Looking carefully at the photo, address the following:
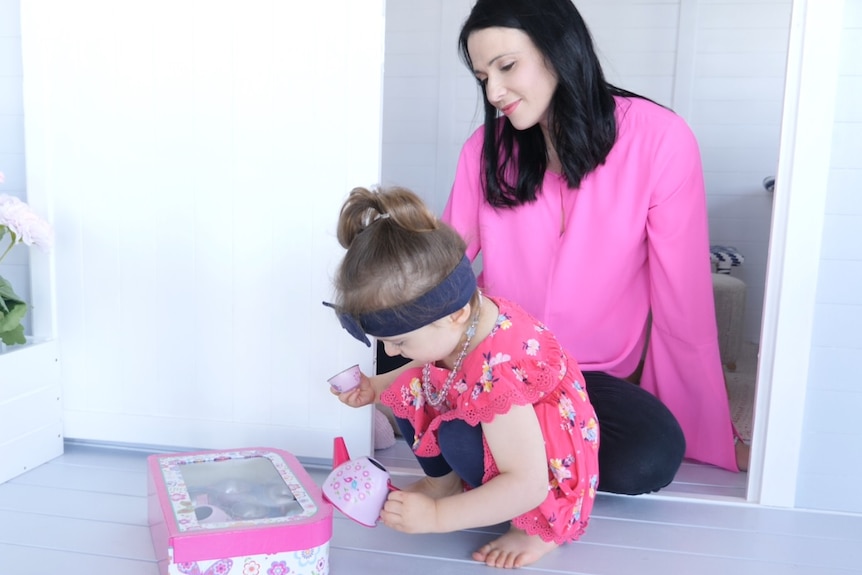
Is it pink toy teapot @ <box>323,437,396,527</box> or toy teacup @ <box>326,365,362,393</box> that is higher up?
toy teacup @ <box>326,365,362,393</box>

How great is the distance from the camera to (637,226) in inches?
67.9

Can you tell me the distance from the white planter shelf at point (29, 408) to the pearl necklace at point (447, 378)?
92 centimetres

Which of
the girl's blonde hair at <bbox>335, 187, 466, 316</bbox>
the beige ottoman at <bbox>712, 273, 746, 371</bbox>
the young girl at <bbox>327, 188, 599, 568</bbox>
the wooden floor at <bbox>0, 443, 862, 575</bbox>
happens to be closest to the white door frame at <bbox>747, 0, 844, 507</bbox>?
the wooden floor at <bbox>0, 443, 862, 575</bbox>

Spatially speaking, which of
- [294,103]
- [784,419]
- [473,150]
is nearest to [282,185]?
[294,103]

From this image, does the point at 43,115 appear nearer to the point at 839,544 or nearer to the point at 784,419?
the point at 784,419

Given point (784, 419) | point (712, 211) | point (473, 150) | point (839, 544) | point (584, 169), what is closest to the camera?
point (839, 544)

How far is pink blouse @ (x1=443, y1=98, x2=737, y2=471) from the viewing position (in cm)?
171

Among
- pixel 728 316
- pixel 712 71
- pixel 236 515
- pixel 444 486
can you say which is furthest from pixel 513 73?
pixel 712 71

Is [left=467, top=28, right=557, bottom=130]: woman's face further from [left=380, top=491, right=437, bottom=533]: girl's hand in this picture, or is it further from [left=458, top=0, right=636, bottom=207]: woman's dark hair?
[left=380, top=491, right=437, bottom=533]: girl's hand

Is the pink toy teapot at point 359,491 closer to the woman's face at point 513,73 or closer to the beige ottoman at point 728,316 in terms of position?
the woman's face at point 513,73

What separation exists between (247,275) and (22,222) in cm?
48

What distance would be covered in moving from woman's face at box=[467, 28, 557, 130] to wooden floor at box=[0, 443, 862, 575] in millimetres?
840

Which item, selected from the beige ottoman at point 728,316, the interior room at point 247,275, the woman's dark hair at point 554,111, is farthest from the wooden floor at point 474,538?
the beige ottoman at point 728,316

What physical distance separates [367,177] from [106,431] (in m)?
0.89
